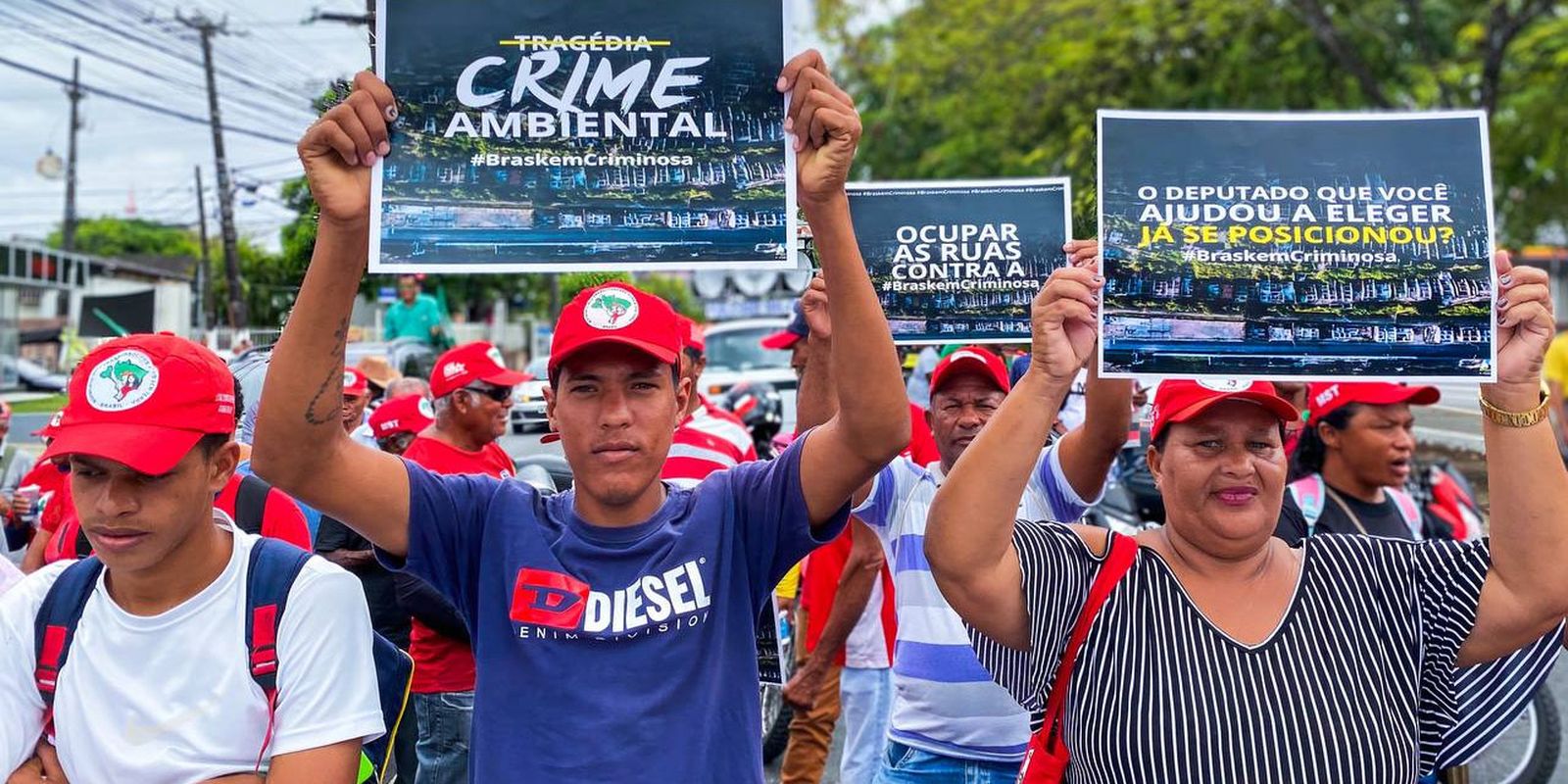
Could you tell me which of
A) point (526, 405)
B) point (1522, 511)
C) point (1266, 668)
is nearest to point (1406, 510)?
point (1522, 511)

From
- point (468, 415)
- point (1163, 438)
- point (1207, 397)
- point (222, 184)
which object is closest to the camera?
point (1207, 397)

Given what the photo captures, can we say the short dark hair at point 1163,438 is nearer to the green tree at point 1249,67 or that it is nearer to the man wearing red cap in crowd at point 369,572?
the man wearing red cap in crowd at point 369,572

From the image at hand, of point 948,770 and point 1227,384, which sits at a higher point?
point 1227,384

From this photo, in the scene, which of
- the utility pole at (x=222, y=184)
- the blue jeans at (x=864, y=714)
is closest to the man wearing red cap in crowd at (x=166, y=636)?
the blue jeans at (x=864, y=714)

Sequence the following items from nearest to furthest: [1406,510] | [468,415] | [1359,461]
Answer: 1. [1359,461]
2. [1406,510]
3. [468,415]

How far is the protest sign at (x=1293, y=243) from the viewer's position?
254 centimetres

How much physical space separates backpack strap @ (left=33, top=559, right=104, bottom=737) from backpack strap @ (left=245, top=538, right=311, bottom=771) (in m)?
0.31

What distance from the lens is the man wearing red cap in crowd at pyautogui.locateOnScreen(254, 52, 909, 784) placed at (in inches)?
88.7

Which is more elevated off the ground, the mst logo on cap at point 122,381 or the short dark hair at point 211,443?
the mst logo on cap at point 122,381

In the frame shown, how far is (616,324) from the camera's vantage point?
7.84ft

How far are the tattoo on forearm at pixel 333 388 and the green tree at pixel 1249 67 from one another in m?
10.2

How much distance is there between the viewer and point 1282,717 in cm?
233

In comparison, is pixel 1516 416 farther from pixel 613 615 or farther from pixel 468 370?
pixel 468 370

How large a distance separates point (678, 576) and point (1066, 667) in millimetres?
774
